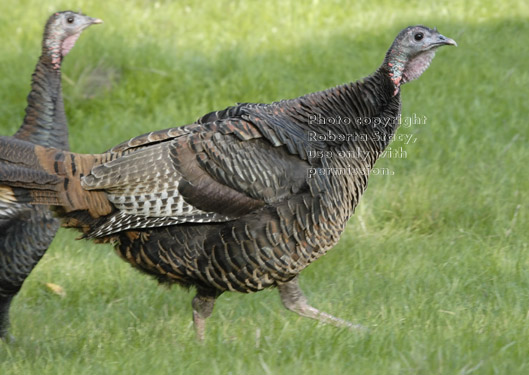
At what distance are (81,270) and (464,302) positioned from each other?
2.34m

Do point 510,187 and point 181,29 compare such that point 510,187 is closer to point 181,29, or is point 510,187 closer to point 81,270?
point 81,270

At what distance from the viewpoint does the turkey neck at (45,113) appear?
493cm

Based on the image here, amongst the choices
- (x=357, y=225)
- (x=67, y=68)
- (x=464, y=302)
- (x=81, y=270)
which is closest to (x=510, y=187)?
(x=357, y=225)

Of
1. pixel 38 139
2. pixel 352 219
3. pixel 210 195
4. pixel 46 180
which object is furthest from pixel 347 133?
pixel 38 139

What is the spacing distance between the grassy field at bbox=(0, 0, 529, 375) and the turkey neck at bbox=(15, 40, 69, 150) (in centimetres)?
91

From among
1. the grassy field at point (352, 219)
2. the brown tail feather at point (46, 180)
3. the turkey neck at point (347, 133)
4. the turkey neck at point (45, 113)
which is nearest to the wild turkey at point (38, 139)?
the turkey neck at point (45, 113)

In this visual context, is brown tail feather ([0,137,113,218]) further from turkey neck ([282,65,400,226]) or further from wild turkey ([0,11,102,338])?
turkey neck ([282,65,400,226])

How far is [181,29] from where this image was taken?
8.60m

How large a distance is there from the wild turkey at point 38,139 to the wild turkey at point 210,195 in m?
0.22

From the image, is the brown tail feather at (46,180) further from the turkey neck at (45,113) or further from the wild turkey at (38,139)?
the turkey neck at (45,113)

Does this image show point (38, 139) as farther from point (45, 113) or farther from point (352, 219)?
point (352, 219)

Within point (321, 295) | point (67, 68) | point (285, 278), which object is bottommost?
point (321, 295)

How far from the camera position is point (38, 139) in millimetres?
4902

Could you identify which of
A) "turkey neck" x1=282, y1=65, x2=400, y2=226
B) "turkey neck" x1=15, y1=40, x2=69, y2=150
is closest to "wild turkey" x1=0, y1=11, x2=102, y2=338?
"turkey neck" x1=15, y1=40, x2=69, y2=150
